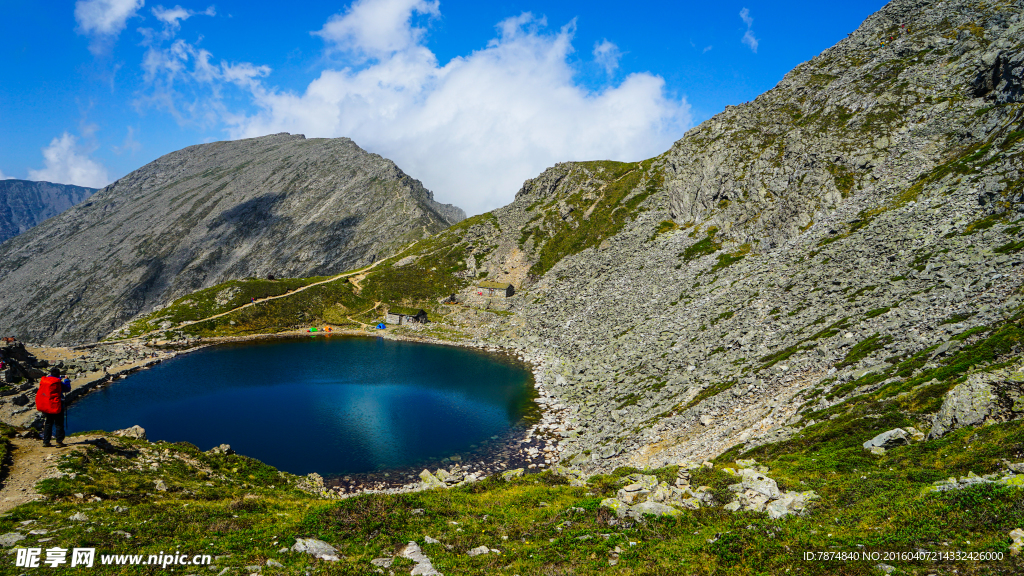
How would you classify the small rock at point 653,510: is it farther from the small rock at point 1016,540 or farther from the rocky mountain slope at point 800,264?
the rocky mountain slope at point 800,264

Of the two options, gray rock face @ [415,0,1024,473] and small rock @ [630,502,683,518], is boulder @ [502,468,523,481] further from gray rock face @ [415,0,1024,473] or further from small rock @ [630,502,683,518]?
gray rock face @ [415,0,1024,473]

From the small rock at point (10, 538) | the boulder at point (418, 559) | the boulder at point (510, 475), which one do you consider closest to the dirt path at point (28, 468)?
the small rock at point (10, 538)

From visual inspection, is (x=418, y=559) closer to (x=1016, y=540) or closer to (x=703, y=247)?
(x=1016, y=540)

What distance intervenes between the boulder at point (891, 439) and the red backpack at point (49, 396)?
43.1 meters

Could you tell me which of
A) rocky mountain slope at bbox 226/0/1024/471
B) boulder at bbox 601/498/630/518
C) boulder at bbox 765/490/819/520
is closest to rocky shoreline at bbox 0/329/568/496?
rocky mountain slope at bbox 226/0/1024/471

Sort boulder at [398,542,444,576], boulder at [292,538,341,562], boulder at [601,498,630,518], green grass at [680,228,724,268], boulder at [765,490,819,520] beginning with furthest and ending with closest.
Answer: green grass at [680,228,724,268]
boulder at [601,498,630,518]
boulder at [765,490,819,520]
boulder at [292,538,341,562]
boulder at [398,542,444,576]

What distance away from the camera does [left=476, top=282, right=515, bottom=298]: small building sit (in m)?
128

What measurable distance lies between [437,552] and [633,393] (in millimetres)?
41527

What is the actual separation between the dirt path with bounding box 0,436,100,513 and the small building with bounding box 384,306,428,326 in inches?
4062

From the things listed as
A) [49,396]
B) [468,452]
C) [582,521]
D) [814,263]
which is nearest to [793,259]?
[814,263]

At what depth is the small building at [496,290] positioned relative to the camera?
128500mm

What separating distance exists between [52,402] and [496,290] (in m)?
109

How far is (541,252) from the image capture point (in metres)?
142

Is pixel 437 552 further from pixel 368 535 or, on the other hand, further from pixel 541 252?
pixel 541 252
